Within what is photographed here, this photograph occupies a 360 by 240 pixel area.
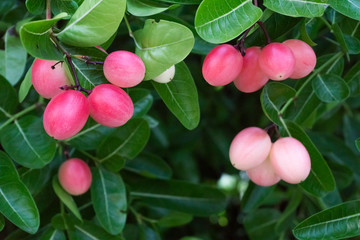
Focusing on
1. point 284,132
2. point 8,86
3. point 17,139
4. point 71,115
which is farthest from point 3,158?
point 284,132

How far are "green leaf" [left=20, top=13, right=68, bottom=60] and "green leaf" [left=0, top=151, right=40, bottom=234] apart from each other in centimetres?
27

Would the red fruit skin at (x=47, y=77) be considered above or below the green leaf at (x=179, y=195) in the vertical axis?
above

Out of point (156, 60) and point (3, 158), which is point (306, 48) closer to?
point (156, 60)

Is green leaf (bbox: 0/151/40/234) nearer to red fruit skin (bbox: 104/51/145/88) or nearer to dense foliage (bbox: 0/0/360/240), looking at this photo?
dense foliage (bbox: 0/0/360/240)

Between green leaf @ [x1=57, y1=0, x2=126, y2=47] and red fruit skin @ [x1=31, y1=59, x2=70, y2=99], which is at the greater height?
green leaf @ [x1=57, y1=0, x2=126, y2=47]

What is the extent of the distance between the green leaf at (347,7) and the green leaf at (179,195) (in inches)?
25.1

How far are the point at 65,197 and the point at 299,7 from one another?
578mm

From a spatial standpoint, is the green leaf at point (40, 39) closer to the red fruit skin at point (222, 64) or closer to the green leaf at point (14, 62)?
the red fruit skin at point (222, 64)

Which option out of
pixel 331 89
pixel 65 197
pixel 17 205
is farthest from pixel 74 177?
pixel 331 89

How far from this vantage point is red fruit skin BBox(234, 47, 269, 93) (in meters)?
0.89

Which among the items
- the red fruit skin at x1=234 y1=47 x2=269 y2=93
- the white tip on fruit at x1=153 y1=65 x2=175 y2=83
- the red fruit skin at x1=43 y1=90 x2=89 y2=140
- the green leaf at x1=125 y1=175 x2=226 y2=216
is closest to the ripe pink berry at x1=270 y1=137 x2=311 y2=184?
the red fruit skin at x1=234 y1=47 x2=269 y2=93

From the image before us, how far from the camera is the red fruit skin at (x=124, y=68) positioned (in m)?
0.78

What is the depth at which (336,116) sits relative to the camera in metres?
1.82

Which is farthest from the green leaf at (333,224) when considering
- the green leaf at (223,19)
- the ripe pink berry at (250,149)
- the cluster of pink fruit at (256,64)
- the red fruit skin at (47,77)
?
the red fruit skin at (47,77)
